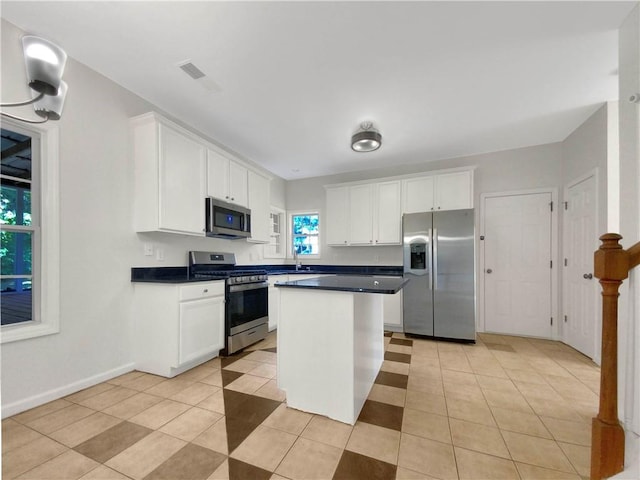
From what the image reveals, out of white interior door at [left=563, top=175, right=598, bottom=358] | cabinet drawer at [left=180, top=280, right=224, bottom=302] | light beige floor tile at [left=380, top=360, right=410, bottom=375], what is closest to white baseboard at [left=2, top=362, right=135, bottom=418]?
cabinet drawer at [left=180, top=280, right=224, bottom=302]

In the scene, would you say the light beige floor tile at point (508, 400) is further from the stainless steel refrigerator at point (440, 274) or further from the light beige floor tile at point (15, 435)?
the light beige floor tile at point (15, 435)

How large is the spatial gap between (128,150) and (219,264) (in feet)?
5.34

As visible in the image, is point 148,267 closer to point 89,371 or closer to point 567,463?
point 89,371

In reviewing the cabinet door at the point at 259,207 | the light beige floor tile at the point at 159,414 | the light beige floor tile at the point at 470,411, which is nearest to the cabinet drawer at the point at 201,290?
the light beige floor tile at the point at 159,414

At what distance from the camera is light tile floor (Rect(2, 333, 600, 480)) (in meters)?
1.41

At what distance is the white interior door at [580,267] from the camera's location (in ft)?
9.65

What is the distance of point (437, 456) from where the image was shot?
1.50 meters

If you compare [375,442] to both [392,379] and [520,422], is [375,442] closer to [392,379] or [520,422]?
[392,379]

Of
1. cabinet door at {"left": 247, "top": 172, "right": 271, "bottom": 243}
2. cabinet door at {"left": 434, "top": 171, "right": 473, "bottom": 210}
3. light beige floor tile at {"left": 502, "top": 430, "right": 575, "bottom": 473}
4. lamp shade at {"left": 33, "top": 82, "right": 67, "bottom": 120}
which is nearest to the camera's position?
lamp shade at {"left": 33, "top": 82, "right": 67, "bottom": 120}

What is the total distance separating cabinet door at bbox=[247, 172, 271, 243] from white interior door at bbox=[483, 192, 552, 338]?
334 centimetres

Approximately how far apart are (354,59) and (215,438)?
2869 mm

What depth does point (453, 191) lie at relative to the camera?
3.88 m

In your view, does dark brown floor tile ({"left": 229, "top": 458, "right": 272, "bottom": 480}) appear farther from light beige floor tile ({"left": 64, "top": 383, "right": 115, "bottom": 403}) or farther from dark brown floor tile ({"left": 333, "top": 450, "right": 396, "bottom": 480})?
light beige floor tile ({"left": 64, "top": 383, "right": 115, "bottom": 403})

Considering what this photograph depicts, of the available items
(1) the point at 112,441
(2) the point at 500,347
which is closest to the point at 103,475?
(1) the point at 112,441
